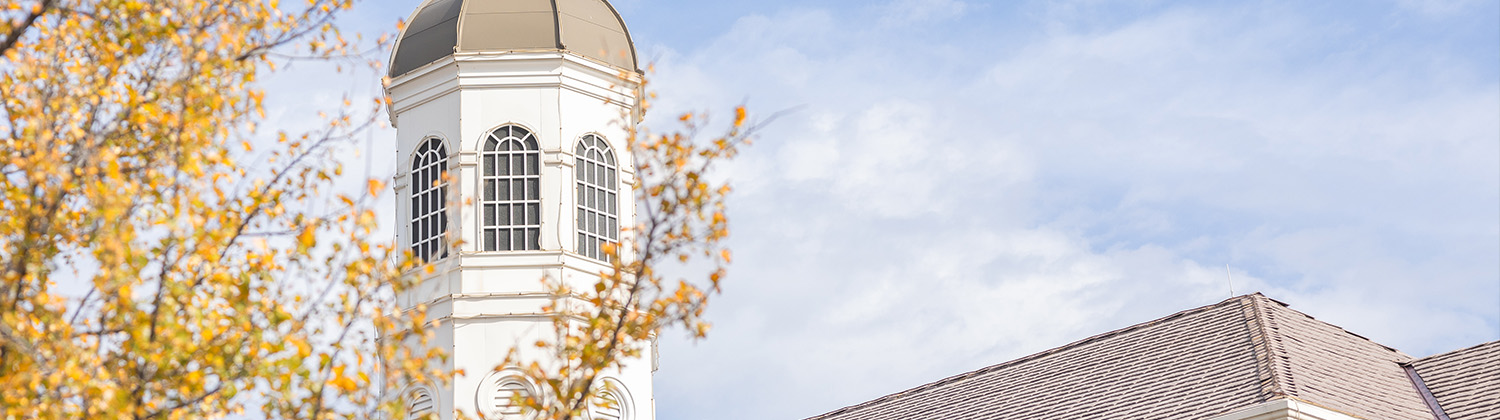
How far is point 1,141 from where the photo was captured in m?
9.02

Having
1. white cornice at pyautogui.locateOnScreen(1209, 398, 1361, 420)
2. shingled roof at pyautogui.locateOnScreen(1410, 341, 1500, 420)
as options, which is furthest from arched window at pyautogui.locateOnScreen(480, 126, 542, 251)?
shingled roof at pyautogui.locateOnScreen(1410, 341, 1500, 420)

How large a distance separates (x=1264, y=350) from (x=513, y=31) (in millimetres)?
11201

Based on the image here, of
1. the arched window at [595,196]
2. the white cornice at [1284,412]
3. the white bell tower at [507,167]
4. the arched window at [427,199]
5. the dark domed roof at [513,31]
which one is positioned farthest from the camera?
the dark domed roof at [513,31]

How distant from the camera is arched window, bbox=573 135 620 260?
2450 centimetres

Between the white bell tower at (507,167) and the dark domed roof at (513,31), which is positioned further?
the dark domed roof at (513,31)

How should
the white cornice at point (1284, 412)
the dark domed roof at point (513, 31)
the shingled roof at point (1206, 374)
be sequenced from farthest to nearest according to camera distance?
the dark domed roof at point (513, 31) → the shingled roof at point (1206, 374) → the white cornice at point (1284, 412)

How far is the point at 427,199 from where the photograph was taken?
81.6ft

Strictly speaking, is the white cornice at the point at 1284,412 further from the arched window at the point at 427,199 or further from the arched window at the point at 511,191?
the arched window at the point at 427,199

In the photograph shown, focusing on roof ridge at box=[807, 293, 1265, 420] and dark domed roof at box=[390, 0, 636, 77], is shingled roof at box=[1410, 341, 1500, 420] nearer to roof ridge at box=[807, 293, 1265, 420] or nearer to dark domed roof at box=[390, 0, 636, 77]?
roof ridge at box=[807, 293, 1265, 420]

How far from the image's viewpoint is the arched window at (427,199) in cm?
2439

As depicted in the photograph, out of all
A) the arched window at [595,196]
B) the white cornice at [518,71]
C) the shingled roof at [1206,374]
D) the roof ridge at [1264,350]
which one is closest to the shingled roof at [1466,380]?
the shingled roof at [1206,374]

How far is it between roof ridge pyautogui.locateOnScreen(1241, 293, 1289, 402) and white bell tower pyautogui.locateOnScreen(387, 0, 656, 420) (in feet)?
27.3

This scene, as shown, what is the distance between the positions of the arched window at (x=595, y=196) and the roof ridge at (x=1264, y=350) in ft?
28.7

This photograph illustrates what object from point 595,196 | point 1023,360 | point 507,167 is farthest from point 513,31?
point 1023,360
